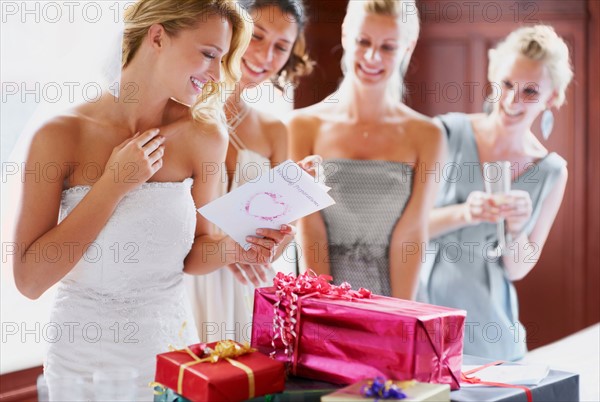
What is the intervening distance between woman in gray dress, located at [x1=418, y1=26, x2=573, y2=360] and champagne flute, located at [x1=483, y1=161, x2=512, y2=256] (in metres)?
0.01

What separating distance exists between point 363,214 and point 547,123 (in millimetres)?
891

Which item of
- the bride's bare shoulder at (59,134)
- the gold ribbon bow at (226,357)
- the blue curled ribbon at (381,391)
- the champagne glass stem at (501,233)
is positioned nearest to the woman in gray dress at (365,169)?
the champagne glass stem at (501,233)

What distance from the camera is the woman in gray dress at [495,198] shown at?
3018 mm

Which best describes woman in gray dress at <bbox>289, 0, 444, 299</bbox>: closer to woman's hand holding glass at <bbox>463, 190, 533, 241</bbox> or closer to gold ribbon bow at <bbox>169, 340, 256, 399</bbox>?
woman's hand holding glass at <bbox>463, 190, 533, 241</bbox>

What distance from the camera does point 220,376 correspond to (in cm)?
121

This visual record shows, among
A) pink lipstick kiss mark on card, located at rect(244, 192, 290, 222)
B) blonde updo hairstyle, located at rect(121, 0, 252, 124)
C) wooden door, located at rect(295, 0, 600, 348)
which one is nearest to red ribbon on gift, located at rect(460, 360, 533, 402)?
pink lipstick kiss mark on card, located at rect(244, 192, 290, 222)

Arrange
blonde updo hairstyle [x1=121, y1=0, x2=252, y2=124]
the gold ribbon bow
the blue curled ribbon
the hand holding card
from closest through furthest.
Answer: the blue curled ribbon < the gold ribbon bow < the hand holding card < blonde updo hairstyle [x1=121, y1=0, x2=252, y2=124]

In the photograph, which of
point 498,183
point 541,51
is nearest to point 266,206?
point 498,183

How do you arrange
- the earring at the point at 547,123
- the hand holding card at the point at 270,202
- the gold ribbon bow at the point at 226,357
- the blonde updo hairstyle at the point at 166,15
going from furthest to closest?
1. the earring at the point at 547,123
2. the blonde updo hairstyle at the point at 166,15
3. the hand holding card at the point at 270,202
4. the gold ribbon bow at the point at 226,357

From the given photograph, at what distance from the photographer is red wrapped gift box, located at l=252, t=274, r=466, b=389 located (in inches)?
49.1

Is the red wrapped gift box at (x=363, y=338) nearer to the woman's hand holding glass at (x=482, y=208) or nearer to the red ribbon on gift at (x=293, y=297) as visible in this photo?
the red ribbon on gift at (x=293, y=297)

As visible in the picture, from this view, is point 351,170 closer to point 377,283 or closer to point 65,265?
point 377,283

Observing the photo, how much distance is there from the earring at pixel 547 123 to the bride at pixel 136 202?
151cm

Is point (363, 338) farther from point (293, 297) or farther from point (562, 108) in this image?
point (562, 108)
